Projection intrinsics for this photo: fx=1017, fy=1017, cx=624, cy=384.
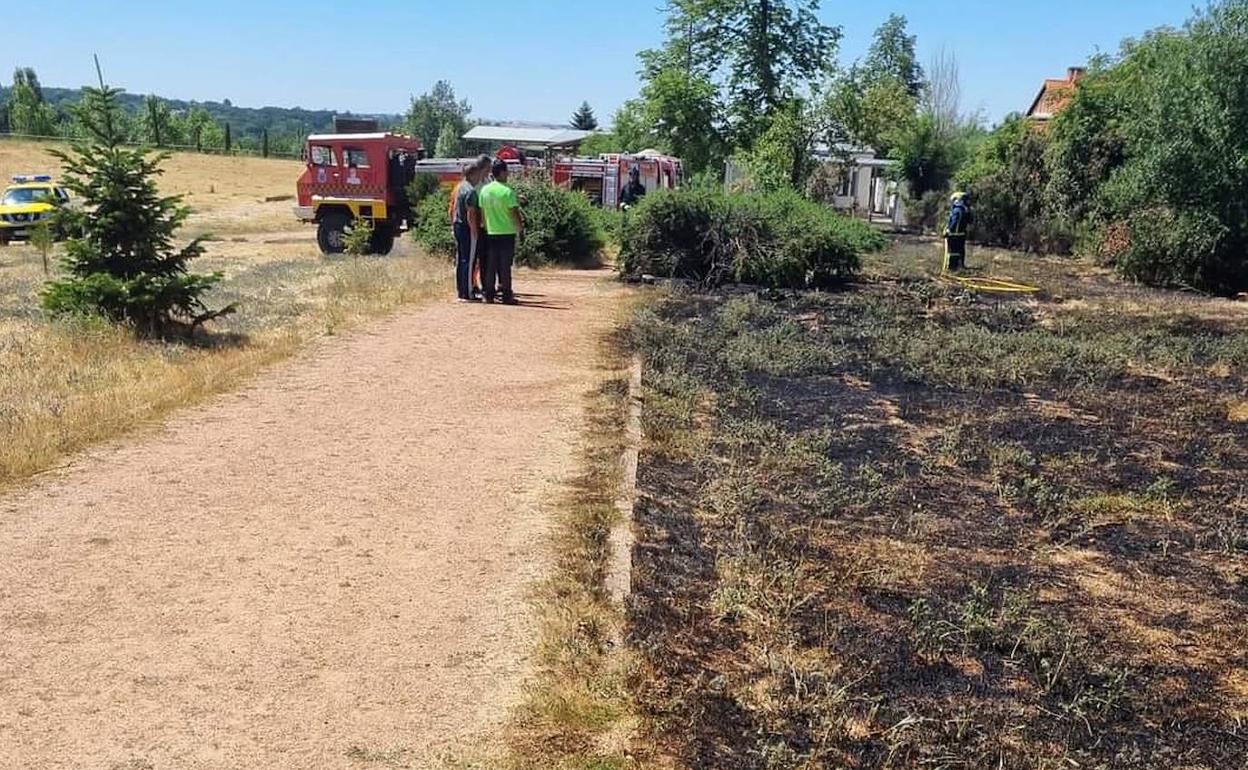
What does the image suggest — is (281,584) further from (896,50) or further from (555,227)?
(896,50)

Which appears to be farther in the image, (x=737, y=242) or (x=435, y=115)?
(x=435, y=115)

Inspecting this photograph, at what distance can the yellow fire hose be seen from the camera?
55.4 ft

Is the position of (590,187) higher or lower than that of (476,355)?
higher

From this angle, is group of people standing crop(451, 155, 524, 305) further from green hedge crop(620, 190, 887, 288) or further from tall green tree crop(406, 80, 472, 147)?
tall green tree crop(406, 80, 472, 147)

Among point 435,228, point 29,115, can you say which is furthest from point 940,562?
point 29,115

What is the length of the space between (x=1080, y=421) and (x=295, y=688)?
671 centimetres

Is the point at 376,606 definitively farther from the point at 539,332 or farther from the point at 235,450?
the point at 539,332

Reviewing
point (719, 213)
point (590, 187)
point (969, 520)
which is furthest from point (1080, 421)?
point (590, 187)

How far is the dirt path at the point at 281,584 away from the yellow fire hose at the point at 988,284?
11015mm

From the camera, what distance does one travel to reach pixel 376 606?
14.6ft

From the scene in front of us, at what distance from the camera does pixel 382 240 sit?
23219 mm

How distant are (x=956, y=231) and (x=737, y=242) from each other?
5.08 m

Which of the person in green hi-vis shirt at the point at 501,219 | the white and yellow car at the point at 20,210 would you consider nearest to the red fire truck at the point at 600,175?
the person in green hi-vis shirt at the point at 501,219

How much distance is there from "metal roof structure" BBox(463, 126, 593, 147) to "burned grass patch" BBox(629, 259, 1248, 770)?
107 ft
